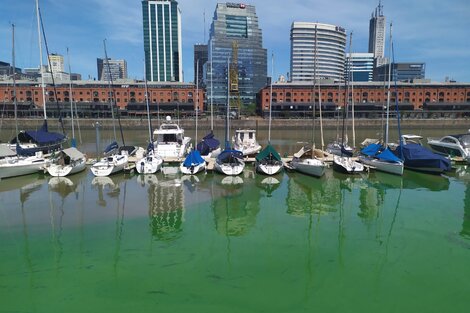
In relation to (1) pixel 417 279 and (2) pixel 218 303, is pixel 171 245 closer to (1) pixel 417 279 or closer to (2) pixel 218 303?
(2) pixel 218 303

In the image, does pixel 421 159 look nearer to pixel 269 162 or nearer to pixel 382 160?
pixel 382 160

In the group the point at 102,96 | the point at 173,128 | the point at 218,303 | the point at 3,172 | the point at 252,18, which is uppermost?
the point at 252,18

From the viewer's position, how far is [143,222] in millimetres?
18469

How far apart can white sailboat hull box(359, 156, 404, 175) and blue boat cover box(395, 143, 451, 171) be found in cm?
269

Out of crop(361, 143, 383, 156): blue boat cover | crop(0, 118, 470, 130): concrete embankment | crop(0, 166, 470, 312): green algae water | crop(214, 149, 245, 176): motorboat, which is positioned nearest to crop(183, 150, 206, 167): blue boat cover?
crop(214, 149, 245, 176): motorboat

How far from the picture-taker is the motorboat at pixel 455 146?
35900 millimetres

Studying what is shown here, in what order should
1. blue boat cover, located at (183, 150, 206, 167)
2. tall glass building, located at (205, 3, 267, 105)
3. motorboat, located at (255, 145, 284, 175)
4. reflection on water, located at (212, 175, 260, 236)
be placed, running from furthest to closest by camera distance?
tall glass building, located at (205, 3, 267, 105), blue boat cover, located at (183, 150, 206, 167), motorboat, located at (255, 145, 284, 175), reflection on water, located at (212, 175, 260, 236)

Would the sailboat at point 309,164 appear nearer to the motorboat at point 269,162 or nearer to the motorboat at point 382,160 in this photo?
the motorboat at point 269,162

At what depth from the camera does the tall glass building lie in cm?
18696

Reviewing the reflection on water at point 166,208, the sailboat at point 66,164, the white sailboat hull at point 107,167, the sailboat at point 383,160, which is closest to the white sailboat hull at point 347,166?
the sailboat at point 383,160

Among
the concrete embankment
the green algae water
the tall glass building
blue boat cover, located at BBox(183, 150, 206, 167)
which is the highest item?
the tall glass building

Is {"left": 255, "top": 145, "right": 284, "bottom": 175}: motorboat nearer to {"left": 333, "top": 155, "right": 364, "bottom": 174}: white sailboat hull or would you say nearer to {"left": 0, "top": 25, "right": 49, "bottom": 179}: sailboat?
{"left": 333, "top": 155, "right": 364, "bottom": 174}: white sailboat hull

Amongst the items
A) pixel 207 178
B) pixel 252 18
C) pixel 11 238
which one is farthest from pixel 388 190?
pixel 252 18

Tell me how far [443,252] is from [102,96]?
121110mm
